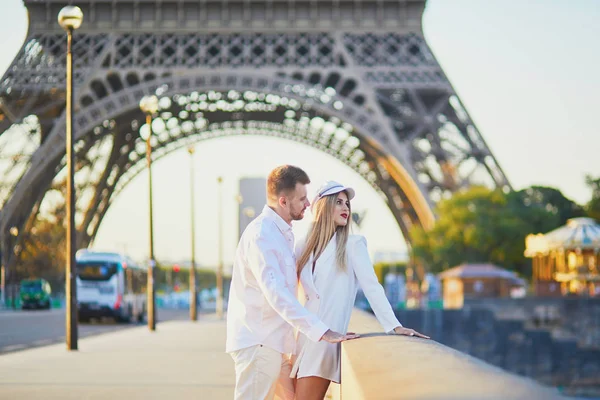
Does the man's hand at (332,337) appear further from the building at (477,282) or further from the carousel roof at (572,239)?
the carousel roof at (572,239)

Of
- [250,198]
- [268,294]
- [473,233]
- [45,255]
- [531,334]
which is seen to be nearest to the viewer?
[268,294]

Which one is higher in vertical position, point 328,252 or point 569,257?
point 569,257

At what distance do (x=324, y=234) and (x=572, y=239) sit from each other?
44.8 meters

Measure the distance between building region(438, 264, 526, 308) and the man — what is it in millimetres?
39171

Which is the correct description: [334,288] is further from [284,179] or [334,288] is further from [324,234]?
[284,179]

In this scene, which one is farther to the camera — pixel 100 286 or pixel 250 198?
pixel 250 198

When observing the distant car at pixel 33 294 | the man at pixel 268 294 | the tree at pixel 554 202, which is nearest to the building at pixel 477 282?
the tree at pixel 554 202

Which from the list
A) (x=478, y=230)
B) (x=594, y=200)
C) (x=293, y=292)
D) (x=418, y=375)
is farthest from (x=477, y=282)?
(x=418, y=375)

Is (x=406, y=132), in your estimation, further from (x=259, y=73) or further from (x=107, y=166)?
(x=107, y=166)

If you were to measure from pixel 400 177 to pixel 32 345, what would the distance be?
87.3 feet

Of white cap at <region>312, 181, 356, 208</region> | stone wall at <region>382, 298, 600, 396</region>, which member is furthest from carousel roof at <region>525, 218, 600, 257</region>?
white cap at <region>312, 181, 356, 208</region>

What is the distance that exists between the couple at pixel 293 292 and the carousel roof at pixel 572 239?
4423cm

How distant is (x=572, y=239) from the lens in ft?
161

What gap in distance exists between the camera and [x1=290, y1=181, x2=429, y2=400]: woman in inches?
229
